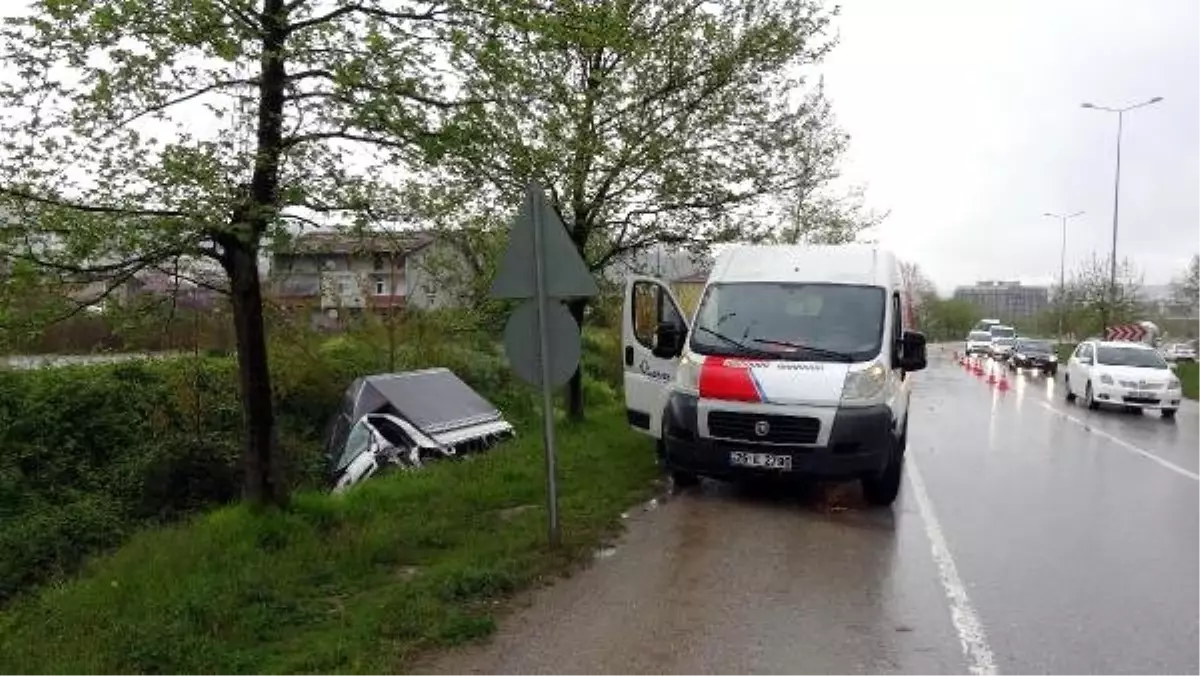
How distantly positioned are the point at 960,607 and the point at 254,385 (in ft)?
17.7

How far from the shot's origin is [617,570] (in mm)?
7266

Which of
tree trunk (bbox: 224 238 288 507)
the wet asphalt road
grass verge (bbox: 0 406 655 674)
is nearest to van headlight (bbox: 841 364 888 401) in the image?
the wet asphalt road

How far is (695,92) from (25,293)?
28.9 ft

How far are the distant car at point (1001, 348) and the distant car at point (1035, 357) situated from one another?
15.0 ft

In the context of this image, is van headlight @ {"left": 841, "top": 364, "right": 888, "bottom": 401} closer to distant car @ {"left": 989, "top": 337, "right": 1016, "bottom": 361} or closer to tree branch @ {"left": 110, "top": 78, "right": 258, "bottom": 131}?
tree branch @ {"left": 110, "top": 78, "right": 258, "bottom": 131}

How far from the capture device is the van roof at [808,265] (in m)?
10.6

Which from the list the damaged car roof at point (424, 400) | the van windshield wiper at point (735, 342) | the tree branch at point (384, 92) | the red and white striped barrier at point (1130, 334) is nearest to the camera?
the tree branch at point (384, 92)

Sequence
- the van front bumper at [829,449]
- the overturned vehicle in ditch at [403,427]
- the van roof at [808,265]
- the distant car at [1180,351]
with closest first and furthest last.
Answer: the van front bumper at [829,449]
the van roof at [808,265]
the overturned vehicle in ditch at [403,427]
the distant car at [1180,351]

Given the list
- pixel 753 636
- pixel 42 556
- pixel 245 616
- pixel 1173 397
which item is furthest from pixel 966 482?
pixel 1173 397

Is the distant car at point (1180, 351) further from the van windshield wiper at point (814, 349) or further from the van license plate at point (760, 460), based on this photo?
the van license plate at point (760, 460)

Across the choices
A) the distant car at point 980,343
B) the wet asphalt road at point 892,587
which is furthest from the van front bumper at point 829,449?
the distant car at point 980,343

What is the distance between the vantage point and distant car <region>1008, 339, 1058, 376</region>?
4259cm

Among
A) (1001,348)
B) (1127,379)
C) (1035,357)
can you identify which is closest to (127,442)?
(1127,379)

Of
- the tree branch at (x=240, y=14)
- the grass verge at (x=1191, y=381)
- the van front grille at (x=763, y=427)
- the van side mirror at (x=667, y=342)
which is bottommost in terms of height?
the grass verge at (x=1191, y=381)
